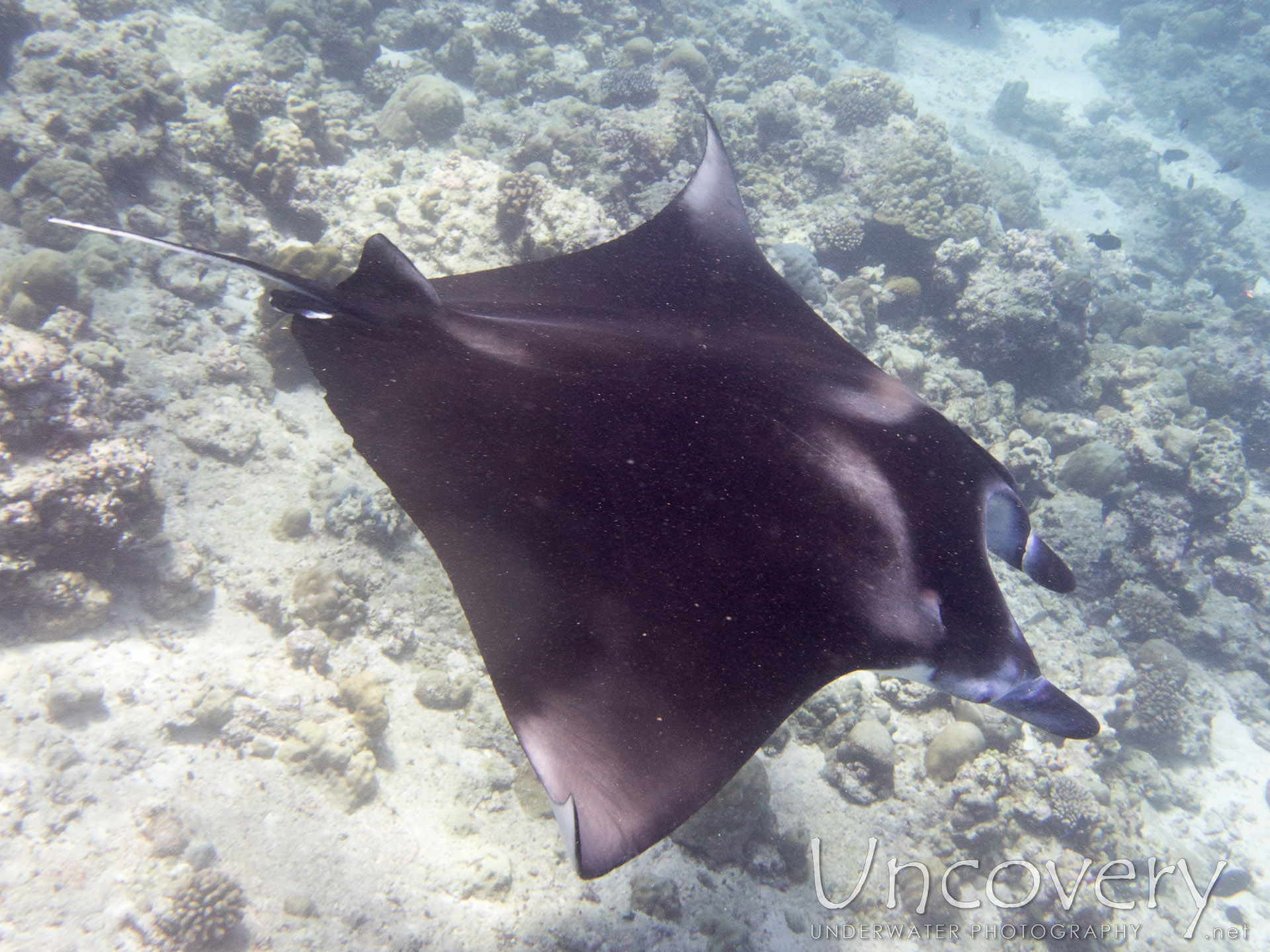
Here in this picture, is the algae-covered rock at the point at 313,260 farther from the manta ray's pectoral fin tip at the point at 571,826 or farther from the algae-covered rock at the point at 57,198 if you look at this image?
the manta ray's pectoral fin tip at the point at 571,826

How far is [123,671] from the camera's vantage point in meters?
4.38

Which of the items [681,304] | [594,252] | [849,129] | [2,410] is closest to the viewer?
[681,304]

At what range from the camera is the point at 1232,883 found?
6.89m

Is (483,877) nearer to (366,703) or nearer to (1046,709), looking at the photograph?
(366,703)

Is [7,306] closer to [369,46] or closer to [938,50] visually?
[369,46]

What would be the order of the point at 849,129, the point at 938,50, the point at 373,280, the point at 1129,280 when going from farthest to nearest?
1. the point at 938,50
2. the point at 1129,280
3. the point at 849,129
4. the point at 373,280

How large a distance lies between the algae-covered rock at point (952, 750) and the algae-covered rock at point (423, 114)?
1138 centimetres

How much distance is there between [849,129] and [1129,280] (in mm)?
9166

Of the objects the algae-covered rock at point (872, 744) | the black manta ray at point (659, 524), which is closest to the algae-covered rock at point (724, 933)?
the algae-covered rock at point (872, 744)

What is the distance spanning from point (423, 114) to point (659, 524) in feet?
35.0

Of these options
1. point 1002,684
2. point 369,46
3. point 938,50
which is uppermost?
point 938,50

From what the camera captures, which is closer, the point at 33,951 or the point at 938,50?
the point at 33,951

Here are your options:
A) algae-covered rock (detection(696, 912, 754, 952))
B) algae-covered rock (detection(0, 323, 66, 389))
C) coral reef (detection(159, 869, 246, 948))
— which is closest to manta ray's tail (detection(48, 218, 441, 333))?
algae-covered rock (detection(0, 323, 66, 389))

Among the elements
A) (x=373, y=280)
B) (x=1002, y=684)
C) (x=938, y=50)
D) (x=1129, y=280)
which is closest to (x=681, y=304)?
(x=373, y=280)
